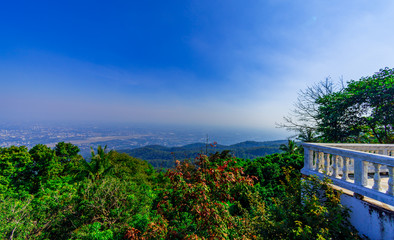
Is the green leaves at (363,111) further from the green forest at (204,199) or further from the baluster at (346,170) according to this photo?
the baluster at (346,170)

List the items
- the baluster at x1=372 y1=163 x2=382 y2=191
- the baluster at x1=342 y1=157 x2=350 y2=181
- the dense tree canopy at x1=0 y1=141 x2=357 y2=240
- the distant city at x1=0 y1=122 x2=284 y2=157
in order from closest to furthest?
the dense tree canopy at x1=0 y1=141 x2=357 y2=240
the baluster at x1=372 y1=163 x2=382 y2=191
the baluster at x1=342 y1=157 x2=350 y2=181
the distant city at x1=0 y1=122 x2=284 y2=157

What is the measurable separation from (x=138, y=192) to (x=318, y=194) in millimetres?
5416

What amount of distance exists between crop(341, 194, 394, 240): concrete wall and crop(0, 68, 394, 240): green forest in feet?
0.77

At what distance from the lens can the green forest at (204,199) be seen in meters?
3.21

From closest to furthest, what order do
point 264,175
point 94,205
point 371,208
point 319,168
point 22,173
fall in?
point 371,208 → point 319,168 → point 94,205 → point 264,175 → point 22,173

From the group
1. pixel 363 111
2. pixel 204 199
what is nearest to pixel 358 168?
pixel 204 199

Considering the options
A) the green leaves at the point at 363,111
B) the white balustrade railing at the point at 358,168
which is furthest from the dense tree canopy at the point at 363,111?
the white balustrade railing at the point at 358,168

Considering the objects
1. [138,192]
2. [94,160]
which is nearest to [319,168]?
[138,192]

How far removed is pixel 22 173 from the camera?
30.8ft

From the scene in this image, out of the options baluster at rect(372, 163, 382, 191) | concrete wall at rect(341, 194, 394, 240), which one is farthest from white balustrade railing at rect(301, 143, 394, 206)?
concrete wall at rect(341, 194, 394, 240)

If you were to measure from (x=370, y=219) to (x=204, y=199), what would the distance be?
352 cm

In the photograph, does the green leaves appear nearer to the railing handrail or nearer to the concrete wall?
the railing handrail

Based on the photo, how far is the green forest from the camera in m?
3.21

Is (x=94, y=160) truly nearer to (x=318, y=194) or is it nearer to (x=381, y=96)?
(x=318, y=194)
